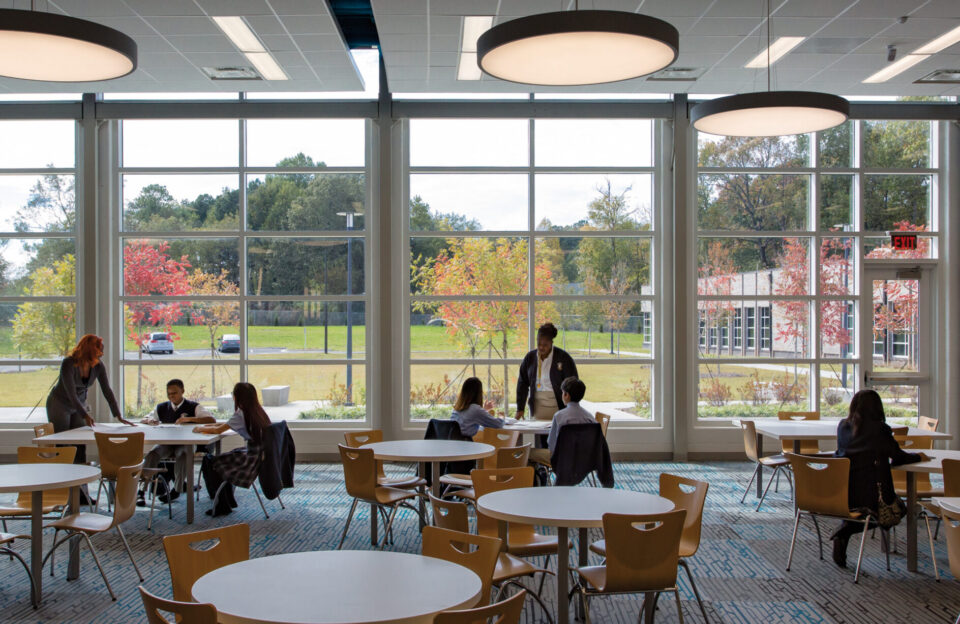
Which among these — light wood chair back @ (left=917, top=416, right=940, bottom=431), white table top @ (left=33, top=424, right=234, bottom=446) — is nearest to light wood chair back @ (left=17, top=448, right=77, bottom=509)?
white table top @ (left=33, top=424, right=234, bottom=446)

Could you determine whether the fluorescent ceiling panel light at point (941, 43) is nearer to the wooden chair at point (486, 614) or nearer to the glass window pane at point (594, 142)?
the glass window pane at point (594, 142)

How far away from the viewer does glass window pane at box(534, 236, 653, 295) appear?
10867mm

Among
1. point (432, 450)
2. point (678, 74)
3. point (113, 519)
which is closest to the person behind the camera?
point (113, 519)

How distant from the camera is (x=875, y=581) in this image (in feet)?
18.5

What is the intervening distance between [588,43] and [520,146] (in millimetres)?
5909

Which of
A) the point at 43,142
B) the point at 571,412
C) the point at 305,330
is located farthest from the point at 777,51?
the point at 43,142

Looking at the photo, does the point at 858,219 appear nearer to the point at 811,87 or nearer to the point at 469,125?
the point at 811,87

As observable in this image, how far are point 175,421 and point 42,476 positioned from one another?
3.00 meters

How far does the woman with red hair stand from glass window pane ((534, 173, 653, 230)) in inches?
233

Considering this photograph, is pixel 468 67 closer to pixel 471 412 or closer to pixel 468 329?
pixel 468 329

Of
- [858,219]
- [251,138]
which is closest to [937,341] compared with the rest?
[858,219]

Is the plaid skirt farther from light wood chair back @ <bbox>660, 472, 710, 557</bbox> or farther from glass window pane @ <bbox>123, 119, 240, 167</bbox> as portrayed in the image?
glass window pane @ <bbox>123, 119, 240, 167</bbox>

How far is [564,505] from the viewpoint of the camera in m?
4.41

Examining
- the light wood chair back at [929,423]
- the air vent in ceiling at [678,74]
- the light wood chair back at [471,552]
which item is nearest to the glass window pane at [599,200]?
the air vent in ceiling at [678,74]
